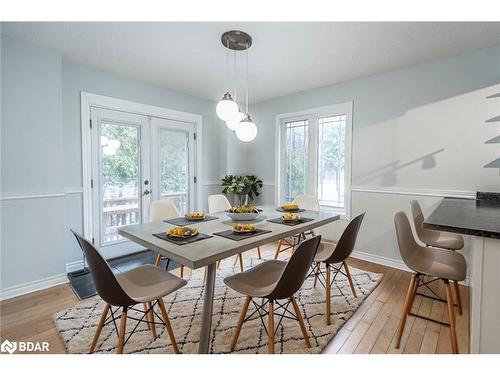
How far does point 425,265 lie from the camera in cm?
168

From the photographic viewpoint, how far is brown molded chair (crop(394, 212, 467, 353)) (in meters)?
1.52

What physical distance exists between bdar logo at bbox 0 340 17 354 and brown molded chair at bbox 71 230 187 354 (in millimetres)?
561

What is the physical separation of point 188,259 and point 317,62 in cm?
261

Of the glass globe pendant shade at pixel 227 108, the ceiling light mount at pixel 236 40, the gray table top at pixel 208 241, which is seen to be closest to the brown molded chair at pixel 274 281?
the gray table top at pixel 208 241

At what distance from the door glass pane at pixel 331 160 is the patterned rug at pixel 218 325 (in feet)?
4.83

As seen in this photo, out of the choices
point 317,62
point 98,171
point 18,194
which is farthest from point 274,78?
point 18,194

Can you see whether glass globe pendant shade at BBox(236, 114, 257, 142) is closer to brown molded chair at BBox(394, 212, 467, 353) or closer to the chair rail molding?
brown molded chair at BBox(394, 212, 467, 353)

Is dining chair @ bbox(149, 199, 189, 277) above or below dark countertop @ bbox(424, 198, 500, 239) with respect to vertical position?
below

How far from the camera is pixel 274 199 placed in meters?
4.35

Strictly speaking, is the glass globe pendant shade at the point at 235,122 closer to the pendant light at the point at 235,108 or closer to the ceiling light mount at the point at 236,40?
the pendant light at the point at 235,108

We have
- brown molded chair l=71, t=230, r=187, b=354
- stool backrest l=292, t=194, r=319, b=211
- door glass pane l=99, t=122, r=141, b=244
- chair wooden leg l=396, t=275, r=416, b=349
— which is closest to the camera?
brown molded chair l=71, t=230, r=187, b=354

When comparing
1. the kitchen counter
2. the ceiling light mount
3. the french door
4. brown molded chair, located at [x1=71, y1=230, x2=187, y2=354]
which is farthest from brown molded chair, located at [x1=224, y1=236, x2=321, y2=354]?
the french door

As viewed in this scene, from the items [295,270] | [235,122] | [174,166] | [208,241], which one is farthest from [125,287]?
[174,166]
